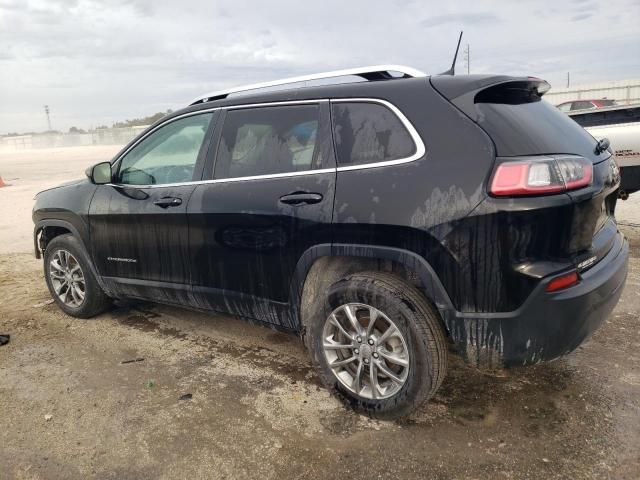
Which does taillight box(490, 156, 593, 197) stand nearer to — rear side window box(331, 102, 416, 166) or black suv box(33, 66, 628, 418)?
black suv box(33, 66, 628, 418)

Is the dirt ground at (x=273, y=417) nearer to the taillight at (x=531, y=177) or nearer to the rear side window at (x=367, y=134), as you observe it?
the taillight at (x=531, y=177)

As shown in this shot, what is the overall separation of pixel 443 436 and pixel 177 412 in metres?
1.51

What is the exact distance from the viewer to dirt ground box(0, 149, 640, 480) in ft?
8.32

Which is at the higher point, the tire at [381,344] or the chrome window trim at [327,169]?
the chrome window trim at [327,169]

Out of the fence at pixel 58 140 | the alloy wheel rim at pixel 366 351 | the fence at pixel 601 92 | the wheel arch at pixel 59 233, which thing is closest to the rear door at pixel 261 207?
the alloy wheel rim at pixel 366 351

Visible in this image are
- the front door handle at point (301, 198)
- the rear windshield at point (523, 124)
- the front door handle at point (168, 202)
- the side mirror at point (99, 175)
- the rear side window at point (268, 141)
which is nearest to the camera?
the rear windshield at point (523, 124)

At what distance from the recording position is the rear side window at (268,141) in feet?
9.98

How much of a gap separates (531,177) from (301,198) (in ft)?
3.92

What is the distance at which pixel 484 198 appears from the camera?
2.36 metres

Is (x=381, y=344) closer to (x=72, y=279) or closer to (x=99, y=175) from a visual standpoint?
(x=99, y=175)

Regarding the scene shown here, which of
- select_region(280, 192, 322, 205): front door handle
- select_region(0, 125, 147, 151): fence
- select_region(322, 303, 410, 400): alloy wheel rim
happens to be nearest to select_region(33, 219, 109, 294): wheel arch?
select_region(280, 192, 322, 205): front door handle

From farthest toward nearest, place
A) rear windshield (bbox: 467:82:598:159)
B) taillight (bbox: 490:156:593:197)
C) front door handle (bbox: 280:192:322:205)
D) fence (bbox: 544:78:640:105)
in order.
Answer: fence (bbox: 544:78:640:105) → front door handle (bbox: 280:192:322:205) → rear windshield (bbox: 467:82:598:159) → taillight (bbox: 490:156:593:197)

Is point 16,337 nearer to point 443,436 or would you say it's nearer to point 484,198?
point 443,436

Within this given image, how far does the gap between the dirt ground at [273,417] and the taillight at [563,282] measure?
32.7 inches
